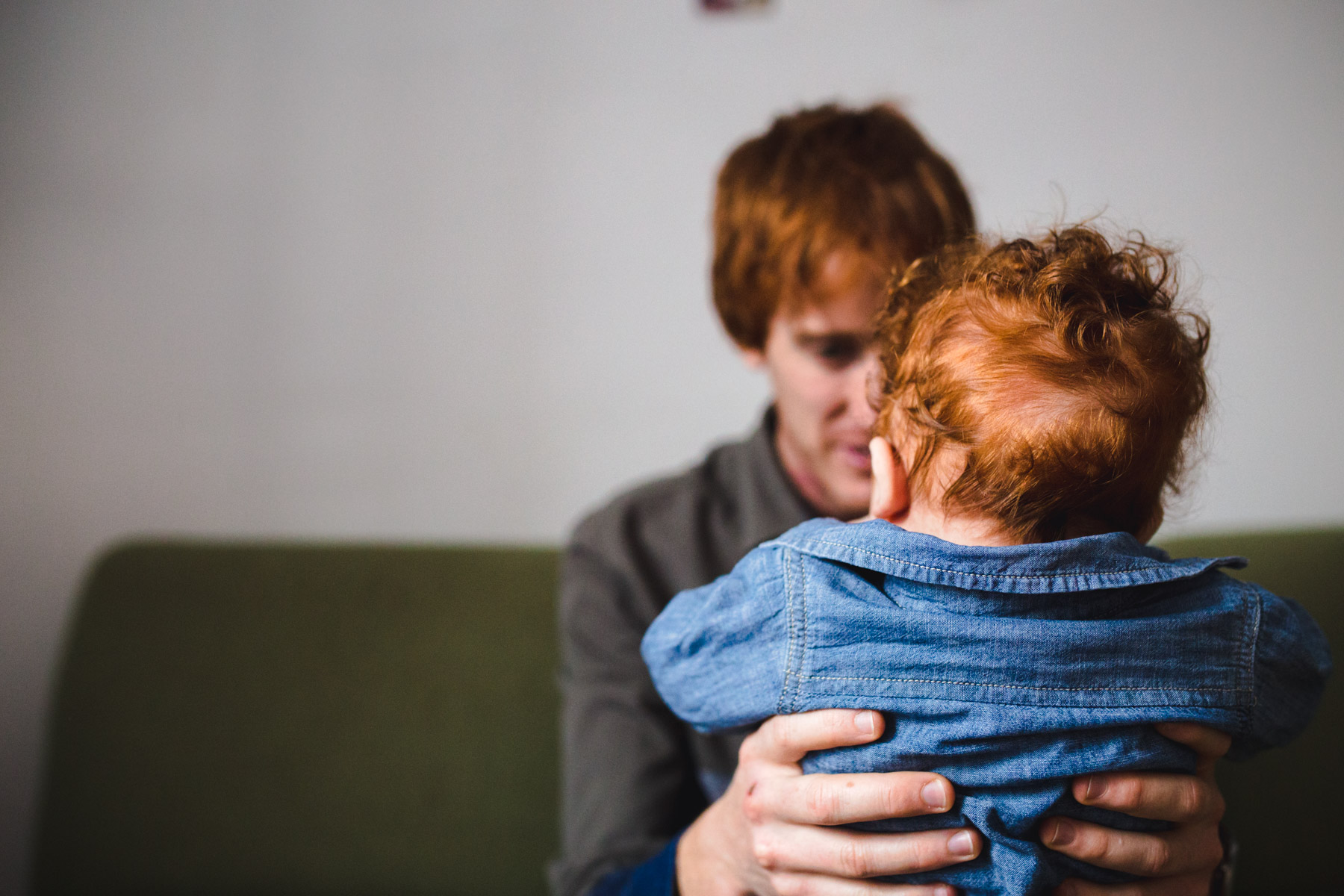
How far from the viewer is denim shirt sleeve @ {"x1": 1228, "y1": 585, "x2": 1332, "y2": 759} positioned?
0.58 metres

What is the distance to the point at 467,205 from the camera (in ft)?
4.83

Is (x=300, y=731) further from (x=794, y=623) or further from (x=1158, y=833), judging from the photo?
(x=1158, y=833)

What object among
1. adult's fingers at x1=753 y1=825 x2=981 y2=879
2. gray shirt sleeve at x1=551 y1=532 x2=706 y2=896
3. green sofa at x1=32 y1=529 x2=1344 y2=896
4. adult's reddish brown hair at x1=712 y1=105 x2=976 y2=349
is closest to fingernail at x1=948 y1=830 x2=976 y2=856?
adult's fingers at x1=753 y1=825 x2=981 y2=879

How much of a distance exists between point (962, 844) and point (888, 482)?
240mm

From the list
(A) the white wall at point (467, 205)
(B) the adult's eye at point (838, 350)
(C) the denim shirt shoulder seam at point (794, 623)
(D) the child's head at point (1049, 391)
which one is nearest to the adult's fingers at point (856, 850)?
(C) the denim shirt shoulder seam at point (794, 623)

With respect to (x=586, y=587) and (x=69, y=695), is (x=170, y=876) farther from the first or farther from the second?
(x=586, y=587)

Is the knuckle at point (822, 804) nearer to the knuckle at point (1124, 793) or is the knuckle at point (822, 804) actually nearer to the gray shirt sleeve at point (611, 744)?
the knuckle at point (1124, 793)

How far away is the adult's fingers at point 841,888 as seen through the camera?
58 cm

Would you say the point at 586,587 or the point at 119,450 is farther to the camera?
the point at 119,450

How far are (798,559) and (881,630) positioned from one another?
0.23ft

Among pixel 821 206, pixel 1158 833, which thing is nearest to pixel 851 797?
pixel 1158 833

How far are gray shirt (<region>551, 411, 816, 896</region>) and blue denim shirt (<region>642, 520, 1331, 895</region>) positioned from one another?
0.35 m

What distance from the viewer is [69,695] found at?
1.23 metres

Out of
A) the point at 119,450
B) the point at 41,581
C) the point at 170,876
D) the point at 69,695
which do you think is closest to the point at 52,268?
the point at 119,450
